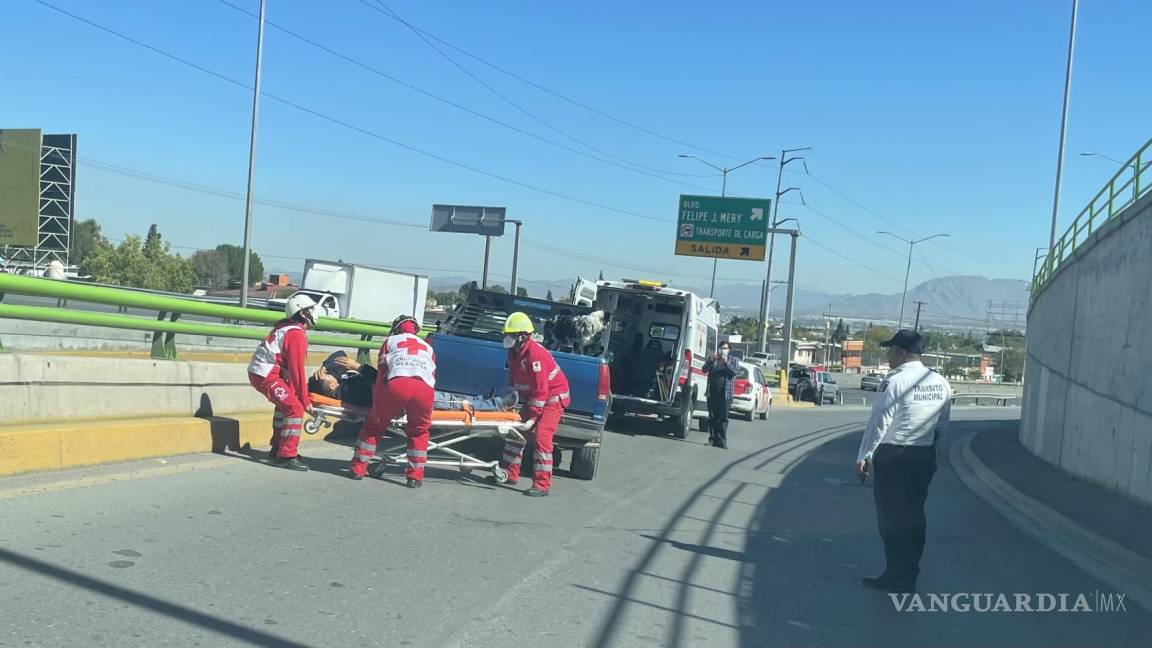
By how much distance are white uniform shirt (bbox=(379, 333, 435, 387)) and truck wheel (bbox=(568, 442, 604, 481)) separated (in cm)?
252

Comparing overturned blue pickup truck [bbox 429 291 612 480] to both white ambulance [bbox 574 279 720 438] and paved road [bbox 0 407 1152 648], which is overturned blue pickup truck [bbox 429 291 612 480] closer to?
paved road [bbox 0 407 1152 648]

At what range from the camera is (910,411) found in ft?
21.8

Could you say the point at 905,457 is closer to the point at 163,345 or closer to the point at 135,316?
the point at 163,345

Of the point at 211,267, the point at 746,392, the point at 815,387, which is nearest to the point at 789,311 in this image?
the point at 815,387

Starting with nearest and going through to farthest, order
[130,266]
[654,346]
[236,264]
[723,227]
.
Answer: [654,346], [723,227], [130,266], [236,264]

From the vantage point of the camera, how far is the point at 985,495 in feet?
43.3

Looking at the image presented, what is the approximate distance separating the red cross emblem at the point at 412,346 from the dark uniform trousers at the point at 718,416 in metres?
9.46

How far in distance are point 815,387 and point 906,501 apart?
141 ft

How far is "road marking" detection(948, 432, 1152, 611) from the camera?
25.0ft

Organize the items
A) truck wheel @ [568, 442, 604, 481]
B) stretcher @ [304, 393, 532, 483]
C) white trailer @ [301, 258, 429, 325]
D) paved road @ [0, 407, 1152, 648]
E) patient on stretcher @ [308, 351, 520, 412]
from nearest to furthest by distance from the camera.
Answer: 1. paved road @ [0, 407, 1152, 648]
2. stretcher @ [304, 393, 532, 483]
3. patient on stretcher @ [308, 351, 520, 412]
4. truck wheel @ [568, 442, 604, 481]
5. white trailer @ [301, 258, 429, 325]

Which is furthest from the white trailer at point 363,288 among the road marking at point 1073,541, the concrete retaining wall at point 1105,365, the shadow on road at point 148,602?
the shadow on road at point 148,602

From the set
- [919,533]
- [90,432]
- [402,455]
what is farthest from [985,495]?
[90,432]

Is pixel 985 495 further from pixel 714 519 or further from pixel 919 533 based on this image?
pixel 919 533

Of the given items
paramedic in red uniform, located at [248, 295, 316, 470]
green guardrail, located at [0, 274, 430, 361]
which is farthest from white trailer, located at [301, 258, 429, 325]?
paramedic in red uniform, located at [248, 295, 316, 470]
